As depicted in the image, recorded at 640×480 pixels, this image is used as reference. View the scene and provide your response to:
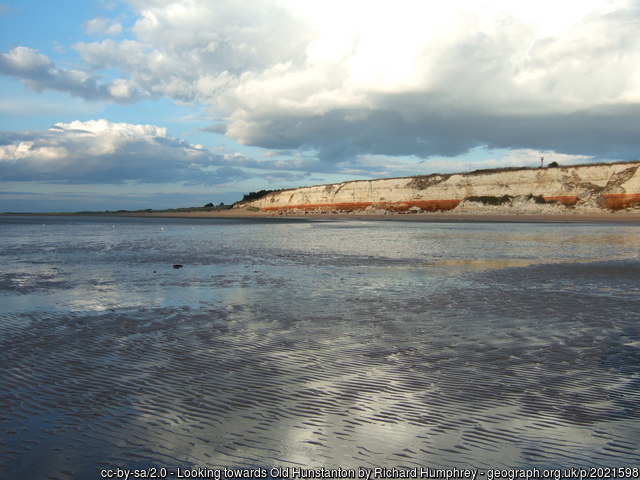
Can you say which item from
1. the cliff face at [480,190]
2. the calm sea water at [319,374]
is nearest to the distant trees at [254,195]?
the cliff face at [480,190]

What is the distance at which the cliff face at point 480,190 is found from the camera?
70.3 m

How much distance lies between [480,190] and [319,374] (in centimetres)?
8364

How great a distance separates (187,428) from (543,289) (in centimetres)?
1215

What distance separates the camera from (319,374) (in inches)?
284

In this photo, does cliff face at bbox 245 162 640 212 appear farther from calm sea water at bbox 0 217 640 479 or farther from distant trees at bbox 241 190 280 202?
calm sea water at bbox 0 217 640 479

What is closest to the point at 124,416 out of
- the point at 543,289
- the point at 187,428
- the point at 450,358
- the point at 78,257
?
the point at 187,428

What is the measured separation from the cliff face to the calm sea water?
207ft

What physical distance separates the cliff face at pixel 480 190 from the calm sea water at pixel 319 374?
6323 centimetres

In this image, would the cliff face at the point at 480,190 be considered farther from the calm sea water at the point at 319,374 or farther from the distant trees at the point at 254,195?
the calm sea water at the point at 319,374

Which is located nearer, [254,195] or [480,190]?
[480,190]

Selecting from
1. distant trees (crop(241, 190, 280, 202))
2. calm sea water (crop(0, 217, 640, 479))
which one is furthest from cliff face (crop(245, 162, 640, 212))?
calm sea water (crop(0, 217, 640, 479))

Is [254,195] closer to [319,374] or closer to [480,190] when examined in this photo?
[480,190]

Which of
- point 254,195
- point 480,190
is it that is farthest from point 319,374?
point 254,195

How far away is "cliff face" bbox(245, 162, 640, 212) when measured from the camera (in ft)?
231
